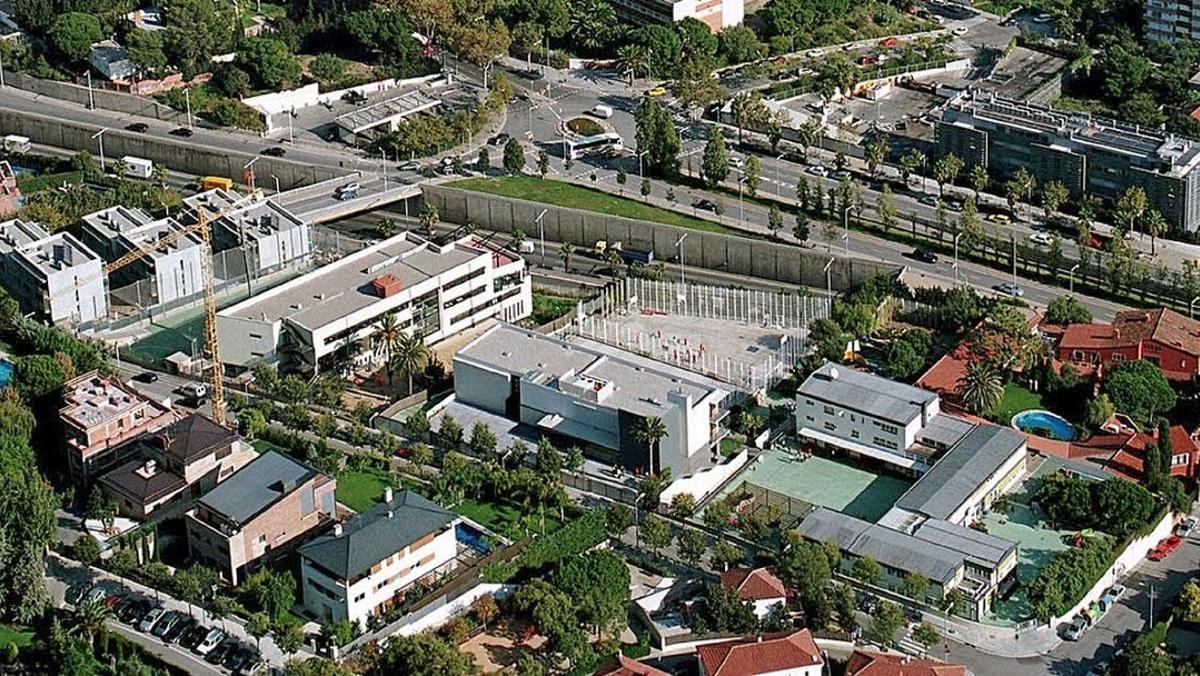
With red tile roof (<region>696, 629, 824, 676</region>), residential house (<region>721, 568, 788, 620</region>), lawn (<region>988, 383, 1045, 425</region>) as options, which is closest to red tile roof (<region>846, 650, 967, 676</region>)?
red tile roof (<region>696, 629, 824, 676</region>)

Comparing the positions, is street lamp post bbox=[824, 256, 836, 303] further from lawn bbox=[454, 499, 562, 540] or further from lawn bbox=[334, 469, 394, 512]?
lawn bbox=[334, 469, 394, 512]

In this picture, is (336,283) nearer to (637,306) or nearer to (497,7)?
(637,306)

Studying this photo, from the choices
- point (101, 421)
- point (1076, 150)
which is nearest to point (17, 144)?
point (101, 421)

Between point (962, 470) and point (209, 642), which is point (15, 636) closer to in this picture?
point (209, 642)

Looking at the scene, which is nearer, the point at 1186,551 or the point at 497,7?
the point at 1186,551

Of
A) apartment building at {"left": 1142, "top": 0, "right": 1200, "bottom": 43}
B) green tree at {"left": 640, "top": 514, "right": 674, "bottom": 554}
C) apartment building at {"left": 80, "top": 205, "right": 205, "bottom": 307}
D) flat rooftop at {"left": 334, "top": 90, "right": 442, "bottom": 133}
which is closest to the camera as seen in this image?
green tree at {"left": 640, "top": 514, "right": 674, "bottom": 554}

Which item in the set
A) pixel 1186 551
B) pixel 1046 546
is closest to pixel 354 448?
pixel 1046 546
